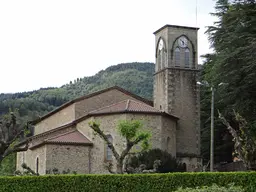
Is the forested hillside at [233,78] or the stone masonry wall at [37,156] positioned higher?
the forested hillside at [233,78]

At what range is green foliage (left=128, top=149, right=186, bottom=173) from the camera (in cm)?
3738

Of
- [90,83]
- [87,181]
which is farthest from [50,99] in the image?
[87,181]

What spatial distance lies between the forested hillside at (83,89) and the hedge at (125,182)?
60.3 meters

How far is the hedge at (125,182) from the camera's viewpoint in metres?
24.7

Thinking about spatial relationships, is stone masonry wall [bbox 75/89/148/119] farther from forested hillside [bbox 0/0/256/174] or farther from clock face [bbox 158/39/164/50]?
forested hillside [bbox 0/0/256/174]

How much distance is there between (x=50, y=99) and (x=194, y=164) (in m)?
65.2

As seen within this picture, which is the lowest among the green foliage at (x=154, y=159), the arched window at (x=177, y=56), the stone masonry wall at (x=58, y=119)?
the green foliage at (x=154, y=159)

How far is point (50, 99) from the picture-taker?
105812mm

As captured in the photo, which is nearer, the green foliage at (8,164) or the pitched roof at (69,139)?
the pitched roof at (69,139)

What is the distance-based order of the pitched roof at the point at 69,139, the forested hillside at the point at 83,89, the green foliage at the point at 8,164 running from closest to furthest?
1. the pitched roof at the point at 69,139
2. the green foliage at the point at 8,164
3. the forested hillside at the point at 83,89

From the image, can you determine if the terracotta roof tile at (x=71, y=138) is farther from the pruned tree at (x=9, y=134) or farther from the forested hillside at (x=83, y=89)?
the forested hillside at (x=83, y=89)

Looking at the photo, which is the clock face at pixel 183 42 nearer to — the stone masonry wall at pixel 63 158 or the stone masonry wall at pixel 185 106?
the stone masonry wall at pixel 185 106

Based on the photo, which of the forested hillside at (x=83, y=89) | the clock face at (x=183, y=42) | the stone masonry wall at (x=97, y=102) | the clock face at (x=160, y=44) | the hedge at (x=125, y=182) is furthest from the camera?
the forested hillside at (x=83, y=89)

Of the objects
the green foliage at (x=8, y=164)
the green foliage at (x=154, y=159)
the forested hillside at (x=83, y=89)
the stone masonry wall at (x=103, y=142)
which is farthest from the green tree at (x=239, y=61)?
the forested hillside at (x=83, y=89)
